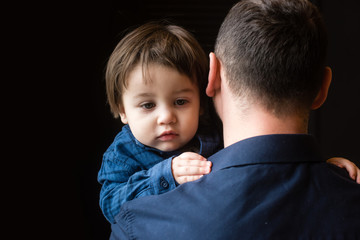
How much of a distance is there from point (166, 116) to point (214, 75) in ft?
0.76

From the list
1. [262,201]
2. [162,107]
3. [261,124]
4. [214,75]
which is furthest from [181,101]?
[262,201]

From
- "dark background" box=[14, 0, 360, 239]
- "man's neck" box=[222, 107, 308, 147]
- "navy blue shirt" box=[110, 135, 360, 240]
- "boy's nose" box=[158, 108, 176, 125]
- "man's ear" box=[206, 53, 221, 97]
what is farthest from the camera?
"dark background" box=[14, 0, 360, 239]

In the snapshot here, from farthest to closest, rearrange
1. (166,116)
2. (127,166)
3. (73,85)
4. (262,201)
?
(73,85)
(127,166)
(166,116)
(262,201)

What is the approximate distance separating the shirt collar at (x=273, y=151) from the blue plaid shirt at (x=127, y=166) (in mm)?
336

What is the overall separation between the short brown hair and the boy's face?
26mm

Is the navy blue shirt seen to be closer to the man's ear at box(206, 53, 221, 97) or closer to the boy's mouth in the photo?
the man's ear at box(206, 53, 221, 97)

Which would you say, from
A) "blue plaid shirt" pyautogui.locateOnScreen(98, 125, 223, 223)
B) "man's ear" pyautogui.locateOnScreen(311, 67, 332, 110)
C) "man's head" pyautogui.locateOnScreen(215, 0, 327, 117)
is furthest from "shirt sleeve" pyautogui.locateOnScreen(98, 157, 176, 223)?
"man's ear" pyautogui.locateOnScreen(311, 67, 332, 110)

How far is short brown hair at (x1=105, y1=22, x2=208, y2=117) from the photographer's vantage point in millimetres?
1161

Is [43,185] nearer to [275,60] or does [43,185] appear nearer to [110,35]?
[110,35]

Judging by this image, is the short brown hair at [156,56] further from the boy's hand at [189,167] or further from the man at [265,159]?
the boy's hand at [189,167]

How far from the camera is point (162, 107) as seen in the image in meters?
1.15

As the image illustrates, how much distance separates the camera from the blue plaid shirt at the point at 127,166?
114 centimetres

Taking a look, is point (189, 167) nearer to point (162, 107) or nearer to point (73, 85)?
point (162, 107)

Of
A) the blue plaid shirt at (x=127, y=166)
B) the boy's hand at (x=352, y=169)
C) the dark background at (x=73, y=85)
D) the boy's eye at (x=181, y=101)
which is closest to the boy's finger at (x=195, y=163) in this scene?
the blue plaid shirt at (x=127, y=166)
